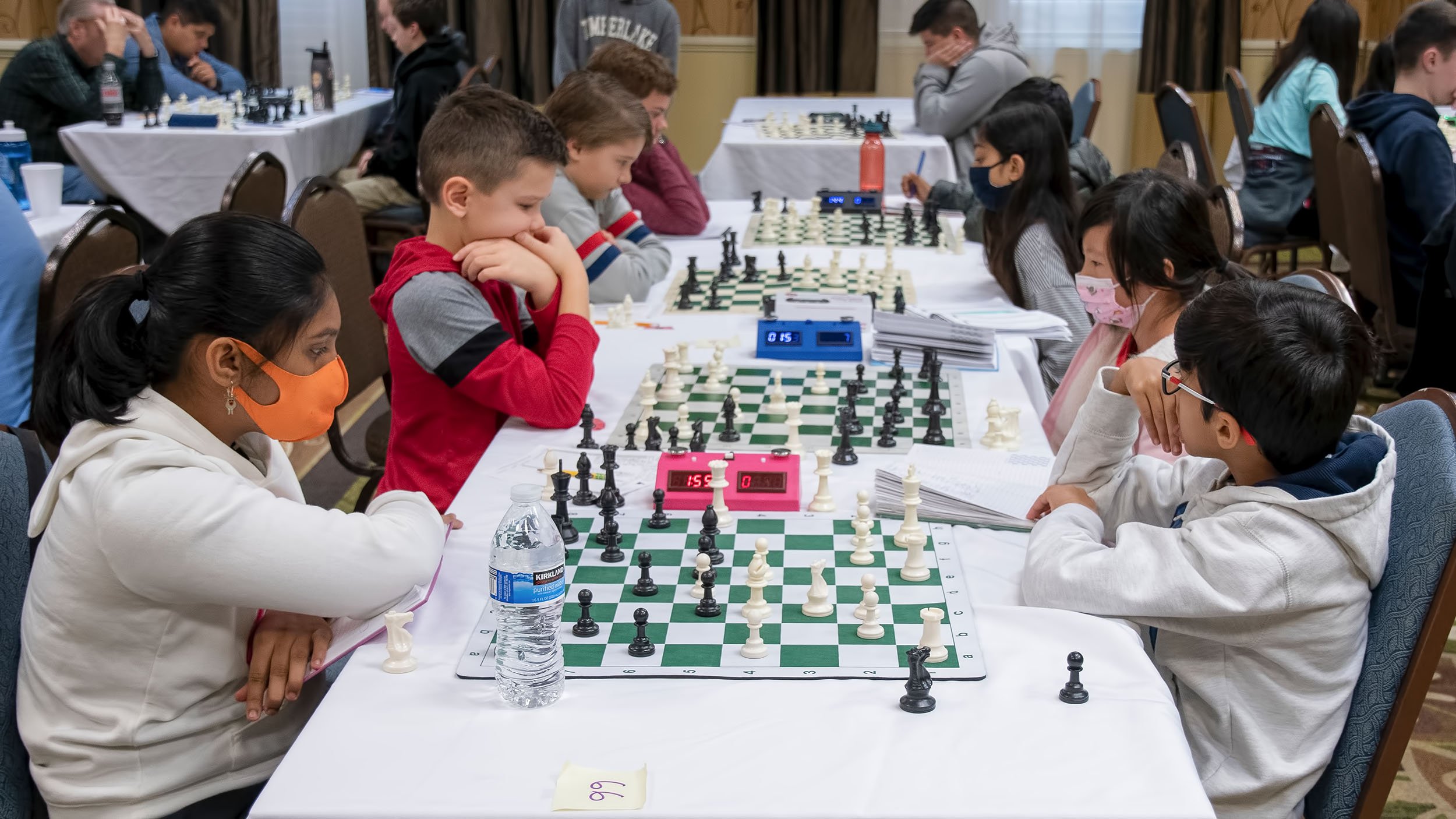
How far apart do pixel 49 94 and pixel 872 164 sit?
3230mm

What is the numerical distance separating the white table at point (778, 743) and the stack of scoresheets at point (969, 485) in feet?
0.97

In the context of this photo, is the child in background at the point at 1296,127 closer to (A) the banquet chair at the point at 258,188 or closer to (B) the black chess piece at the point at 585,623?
(A) the banquet chair at the point at 258,188

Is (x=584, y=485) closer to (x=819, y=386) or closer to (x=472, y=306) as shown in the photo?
(x=472, y=306)

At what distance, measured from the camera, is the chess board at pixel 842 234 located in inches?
141

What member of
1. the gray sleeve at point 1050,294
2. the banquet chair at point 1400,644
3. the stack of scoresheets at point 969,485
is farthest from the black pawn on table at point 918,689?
the gray sleeve at point 1050,294

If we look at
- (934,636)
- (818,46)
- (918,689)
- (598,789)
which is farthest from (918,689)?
(818,46)

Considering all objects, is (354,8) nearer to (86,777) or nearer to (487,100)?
(487,100)

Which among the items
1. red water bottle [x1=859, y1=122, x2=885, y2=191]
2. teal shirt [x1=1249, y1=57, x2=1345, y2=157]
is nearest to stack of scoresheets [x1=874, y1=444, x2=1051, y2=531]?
red water bottle [x1=859, y1=122, x2=885, y2=191]

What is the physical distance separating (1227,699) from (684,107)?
22.1 ft

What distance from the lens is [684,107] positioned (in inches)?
305

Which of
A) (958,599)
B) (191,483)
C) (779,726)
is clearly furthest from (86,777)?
(958,599)

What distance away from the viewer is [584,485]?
1.78 metres

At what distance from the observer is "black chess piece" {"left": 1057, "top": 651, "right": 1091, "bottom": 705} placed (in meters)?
1.27

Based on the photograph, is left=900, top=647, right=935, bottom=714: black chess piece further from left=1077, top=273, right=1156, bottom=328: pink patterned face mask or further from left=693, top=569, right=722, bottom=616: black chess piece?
left=1077, top=273, right=1156, bottom=328: pink patterned face mask
